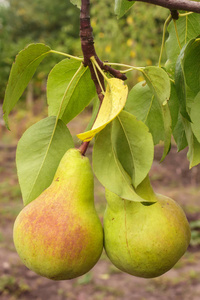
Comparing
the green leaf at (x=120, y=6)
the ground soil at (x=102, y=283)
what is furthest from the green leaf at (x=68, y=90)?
the ground soil at (x=102, y=283)

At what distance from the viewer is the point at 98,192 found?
450 centimetres

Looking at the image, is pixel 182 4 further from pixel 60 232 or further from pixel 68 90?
pixel 60 232

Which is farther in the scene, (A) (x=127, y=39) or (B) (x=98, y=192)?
(A) (x=127, y=39)

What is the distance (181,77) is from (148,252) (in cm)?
29

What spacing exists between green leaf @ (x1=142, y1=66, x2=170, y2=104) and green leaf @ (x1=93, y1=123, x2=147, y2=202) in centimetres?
10

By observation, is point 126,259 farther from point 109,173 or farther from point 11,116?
point 11,116

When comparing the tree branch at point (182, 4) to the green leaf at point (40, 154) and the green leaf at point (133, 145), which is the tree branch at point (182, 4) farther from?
the green leaf at point (40, 154)

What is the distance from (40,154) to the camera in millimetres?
797

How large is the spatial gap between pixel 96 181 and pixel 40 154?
405cm

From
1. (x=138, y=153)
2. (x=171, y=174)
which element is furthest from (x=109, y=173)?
(x=171, y=174)

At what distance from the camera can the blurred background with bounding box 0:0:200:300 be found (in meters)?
2.79

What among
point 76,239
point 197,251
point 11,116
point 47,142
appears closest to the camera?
point 76,239

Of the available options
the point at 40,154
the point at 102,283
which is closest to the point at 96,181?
the point at 102,283

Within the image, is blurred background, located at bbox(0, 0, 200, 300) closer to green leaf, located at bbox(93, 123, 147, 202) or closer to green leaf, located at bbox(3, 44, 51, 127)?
green leaf, located at bbox(3, 44, 51, 127)
